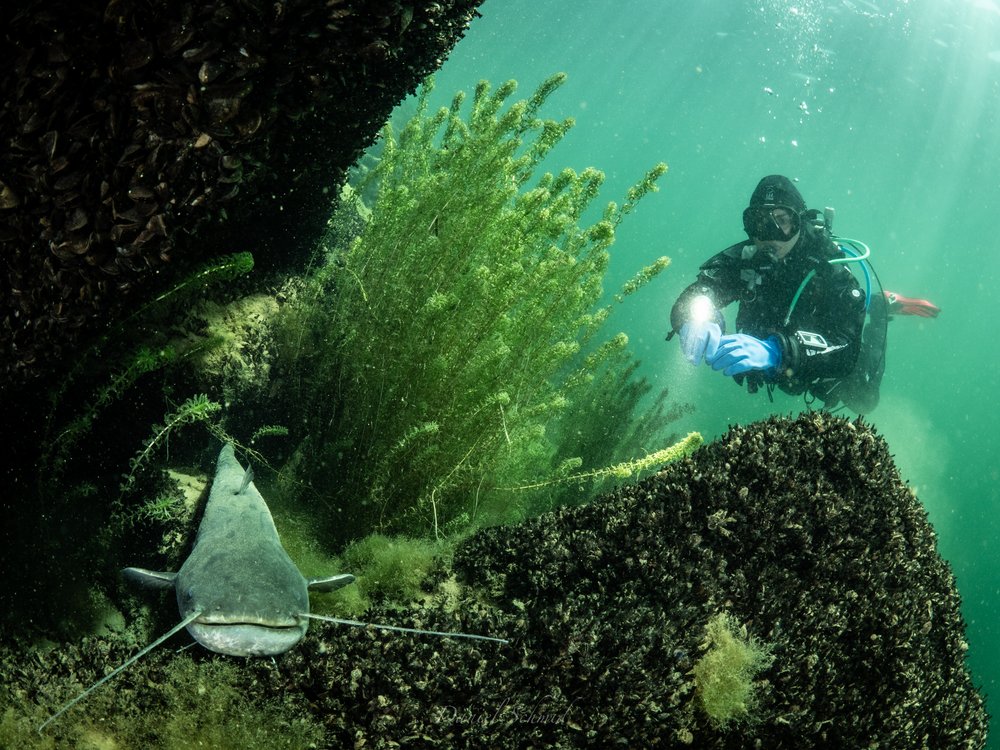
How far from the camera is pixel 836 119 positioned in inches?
1991

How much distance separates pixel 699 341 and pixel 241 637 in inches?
214

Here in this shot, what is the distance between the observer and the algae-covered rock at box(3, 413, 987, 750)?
2.22m

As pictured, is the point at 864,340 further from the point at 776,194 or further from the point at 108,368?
the point at 108,368

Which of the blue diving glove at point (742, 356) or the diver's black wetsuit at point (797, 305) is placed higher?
the diver's black wetsuit at point (797, 305)

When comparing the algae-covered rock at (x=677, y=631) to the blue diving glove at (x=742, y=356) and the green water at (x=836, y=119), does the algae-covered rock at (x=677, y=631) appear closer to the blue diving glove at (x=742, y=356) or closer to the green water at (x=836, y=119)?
the blue diving glove at (x=742, y=356)

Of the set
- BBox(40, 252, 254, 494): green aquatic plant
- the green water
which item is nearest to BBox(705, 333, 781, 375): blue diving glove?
BBox(40, 252, 254, 494): green aquatic plant

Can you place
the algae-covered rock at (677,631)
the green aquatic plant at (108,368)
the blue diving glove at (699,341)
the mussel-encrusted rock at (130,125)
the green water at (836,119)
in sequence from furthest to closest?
the green water at (836,119)
the blue diving glove at (699,341)
the green aquatic plant at (108,368)
the algae-covered rock at (677,631)
the mussel-encrusted rock at (130,125)

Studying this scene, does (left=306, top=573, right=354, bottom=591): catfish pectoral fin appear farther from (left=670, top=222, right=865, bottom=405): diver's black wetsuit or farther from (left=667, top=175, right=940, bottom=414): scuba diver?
(left=670, top=222, right=865, bottom=405): diver's black wetsuit

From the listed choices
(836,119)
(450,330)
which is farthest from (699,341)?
(836,119)

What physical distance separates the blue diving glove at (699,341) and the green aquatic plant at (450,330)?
2.28 meters

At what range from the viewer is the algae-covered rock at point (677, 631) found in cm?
222

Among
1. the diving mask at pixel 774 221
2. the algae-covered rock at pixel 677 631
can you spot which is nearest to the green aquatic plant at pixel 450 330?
the algae-covered rock at pixel 677 631

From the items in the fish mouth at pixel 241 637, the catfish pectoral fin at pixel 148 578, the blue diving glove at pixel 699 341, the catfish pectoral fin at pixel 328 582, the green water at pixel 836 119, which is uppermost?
the green water at pixel 836 119

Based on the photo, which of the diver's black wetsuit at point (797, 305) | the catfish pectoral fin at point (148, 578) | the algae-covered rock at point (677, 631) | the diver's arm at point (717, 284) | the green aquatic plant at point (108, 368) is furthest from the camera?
the diver's arm at point (717, 284)
